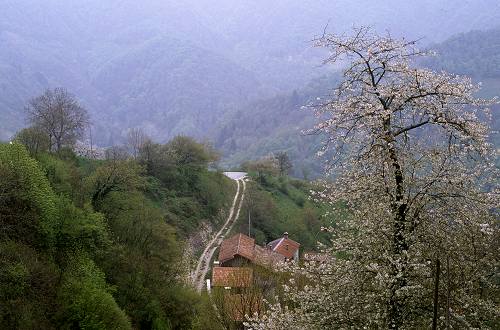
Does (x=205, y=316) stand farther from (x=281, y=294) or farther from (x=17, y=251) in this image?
(x=17, y=251)

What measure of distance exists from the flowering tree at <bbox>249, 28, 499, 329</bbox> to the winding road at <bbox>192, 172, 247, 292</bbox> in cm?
3525

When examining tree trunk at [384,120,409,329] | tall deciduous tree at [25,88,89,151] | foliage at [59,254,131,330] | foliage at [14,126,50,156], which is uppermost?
tall deciduous tree at [25,88,89,151]

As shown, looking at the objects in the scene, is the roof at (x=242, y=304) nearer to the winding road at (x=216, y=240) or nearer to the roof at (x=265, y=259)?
the roof at (x=265, y=259)

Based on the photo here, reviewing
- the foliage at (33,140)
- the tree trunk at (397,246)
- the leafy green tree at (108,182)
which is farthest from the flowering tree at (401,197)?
the foliage at (33,140)

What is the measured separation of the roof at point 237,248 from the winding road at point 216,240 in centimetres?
272

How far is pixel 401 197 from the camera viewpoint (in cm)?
917

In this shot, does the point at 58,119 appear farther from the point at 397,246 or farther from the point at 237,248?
the point at 397,246

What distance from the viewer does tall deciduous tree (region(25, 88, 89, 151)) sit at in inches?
2202

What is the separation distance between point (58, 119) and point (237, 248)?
2524 cm

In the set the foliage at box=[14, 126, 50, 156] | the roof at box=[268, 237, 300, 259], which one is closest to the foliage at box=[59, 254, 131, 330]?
the foliage at box=[14, 126, 50, 156]

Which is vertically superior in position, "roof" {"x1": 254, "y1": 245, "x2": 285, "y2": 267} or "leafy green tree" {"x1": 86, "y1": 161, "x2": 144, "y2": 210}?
"leafy green tree" {"x1": 86, "y1": 161, "x2": 144, "y2": 210}

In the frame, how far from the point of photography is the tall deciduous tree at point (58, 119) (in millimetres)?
55938

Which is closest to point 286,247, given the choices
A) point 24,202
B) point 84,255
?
point 84,255

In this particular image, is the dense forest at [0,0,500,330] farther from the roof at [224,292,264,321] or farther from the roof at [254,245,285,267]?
the roof at [254,245,285,267]
